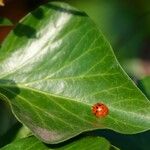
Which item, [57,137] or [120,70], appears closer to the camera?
[57,137]

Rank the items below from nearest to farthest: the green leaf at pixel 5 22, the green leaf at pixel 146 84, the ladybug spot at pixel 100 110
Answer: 1. the ladybug spot at pixel 100 110
2. the green leaf at pixel 5 22
3. the green leaf at pixel 146 84

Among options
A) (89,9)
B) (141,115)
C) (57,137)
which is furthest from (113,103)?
(89,9)

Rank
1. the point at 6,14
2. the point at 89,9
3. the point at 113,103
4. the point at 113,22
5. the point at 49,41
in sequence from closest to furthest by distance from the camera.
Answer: the point at 113,103, the point at 49,41, the point at 6,14, the point at 89,9, the point at 113,22

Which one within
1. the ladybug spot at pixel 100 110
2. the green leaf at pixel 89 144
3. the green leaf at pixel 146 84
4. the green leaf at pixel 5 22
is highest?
the green leaf at pixel 5 22

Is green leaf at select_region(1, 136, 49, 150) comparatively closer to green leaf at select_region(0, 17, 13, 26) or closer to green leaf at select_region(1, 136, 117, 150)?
green leaf at select_region(1, 136, 117, 150)

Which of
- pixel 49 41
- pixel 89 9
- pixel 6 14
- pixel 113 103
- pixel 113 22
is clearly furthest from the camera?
pixel 113 22

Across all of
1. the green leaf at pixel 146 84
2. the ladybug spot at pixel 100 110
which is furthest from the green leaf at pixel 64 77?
the green leaf at pixel 146 84

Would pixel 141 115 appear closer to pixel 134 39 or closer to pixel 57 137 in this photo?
pixel 57 137

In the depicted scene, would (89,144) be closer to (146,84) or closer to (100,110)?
(100,110)

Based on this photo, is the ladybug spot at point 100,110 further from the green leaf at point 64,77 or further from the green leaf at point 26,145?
the green leaf at point 26,145
